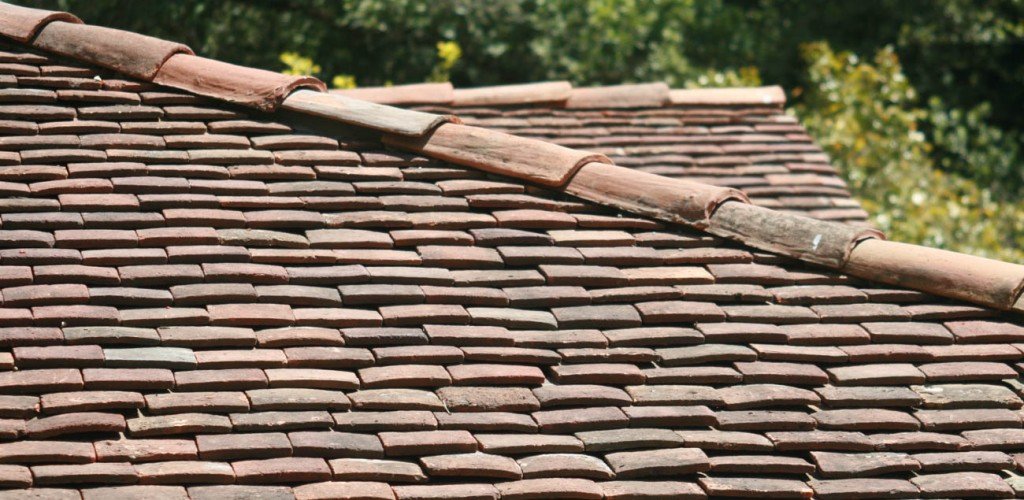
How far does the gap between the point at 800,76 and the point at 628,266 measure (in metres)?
15.0

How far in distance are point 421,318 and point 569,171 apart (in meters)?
1.24

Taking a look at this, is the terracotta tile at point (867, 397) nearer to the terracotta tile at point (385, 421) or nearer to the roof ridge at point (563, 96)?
the terracotta tile at point (385, 421)

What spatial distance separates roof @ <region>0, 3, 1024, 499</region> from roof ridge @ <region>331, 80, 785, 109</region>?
2595mm

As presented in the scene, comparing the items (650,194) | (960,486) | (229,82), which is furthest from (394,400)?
(229,82)

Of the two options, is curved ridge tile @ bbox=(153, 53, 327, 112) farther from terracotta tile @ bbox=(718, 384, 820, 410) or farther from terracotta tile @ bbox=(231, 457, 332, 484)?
terracotta tile @ bbox=(718, 384, 820, 410)

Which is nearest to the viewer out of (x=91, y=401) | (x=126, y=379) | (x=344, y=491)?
(x=344, y=491)

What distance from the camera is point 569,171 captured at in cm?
517

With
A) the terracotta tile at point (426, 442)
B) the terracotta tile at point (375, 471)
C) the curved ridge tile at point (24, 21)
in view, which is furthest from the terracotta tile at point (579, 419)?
the curved ridge tile at point (24, 21)

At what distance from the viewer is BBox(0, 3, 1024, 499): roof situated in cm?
370

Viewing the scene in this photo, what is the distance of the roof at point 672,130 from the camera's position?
7.67m

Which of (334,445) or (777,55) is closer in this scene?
(334,445)

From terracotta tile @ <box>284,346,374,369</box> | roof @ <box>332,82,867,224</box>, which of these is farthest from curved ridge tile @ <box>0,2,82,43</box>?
terracotta tile @ <box>284,346,374,369</box>

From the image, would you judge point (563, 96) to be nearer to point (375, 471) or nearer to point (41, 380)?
point (375, 471)

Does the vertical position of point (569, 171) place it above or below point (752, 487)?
above
